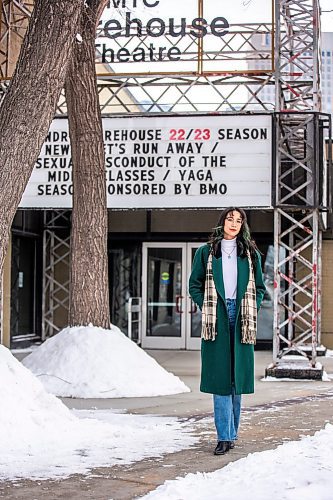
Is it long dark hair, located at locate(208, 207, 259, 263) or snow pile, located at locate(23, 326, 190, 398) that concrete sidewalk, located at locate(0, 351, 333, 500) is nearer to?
snow pile, located at locate(23, 326, 190, 398)

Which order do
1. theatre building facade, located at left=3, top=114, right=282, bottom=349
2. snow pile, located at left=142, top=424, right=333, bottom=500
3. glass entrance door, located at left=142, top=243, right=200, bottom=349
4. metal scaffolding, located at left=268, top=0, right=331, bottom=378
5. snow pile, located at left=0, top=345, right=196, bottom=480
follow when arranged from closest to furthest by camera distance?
1. snow pile, located at left=142, top=424, right=333, bottom=500
2. snow pile, located at left=0, top=345, right=196, bottom=480
3. metal scaffolding, located at left=268, top=0, right=331, bottom=378
4. theatre building facade, located at left=3, top=114, right=282, bottom=349
5. glass entrance door, located at left=142, top=243, right=200, bottom=349

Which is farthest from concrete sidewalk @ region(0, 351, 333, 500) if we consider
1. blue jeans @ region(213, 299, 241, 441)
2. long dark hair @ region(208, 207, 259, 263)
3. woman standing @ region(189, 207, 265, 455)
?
long dark hair @ region(208, 207, 259, 263)

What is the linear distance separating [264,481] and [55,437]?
8.00 ft

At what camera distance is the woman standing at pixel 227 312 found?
707 cm

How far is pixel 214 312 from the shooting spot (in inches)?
279

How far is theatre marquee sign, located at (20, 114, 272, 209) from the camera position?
13.4m

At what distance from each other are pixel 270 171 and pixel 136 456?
7078 millimetres

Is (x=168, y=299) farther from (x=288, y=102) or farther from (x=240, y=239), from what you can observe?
(x=240, y=239)

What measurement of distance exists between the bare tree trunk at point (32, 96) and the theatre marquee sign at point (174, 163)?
18.9 feet

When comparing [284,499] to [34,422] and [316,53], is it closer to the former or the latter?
[34,422]

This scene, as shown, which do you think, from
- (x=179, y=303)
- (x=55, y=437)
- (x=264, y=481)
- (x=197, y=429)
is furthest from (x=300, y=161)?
(x=264, y=481)

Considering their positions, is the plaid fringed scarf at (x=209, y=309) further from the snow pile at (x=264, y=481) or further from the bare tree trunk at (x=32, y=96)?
the bare tree trunk at (x=32, y=96)

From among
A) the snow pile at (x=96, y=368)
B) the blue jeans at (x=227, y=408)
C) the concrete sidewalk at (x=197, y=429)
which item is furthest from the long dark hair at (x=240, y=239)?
the snow pile at (x=96, y=368)

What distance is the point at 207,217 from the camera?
19.6 m
